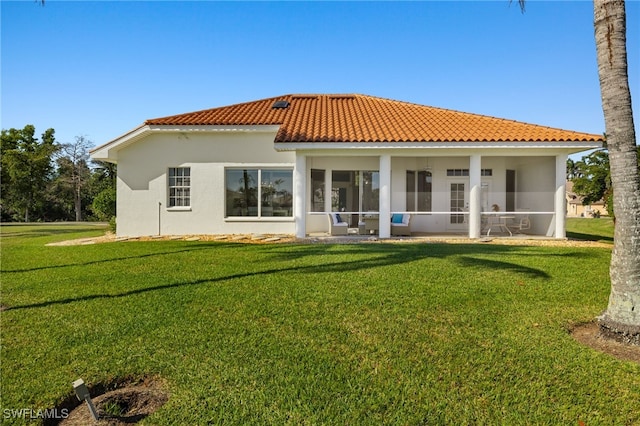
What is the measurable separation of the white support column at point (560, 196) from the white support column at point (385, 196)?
6242mm

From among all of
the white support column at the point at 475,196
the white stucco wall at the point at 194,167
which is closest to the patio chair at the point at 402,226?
the white support column at the point at 475,196

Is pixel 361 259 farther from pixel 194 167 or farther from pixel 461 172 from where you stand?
pixel 461 172

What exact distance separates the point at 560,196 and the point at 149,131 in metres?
16.2

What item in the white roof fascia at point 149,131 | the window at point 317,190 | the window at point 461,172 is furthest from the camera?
the window at point 461,172

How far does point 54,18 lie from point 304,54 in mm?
9965

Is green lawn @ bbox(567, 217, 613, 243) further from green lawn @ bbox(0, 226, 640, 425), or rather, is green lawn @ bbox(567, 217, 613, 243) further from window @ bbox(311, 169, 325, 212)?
window @ bbox(311, 169, 325, 212)

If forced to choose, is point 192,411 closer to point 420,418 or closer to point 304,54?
point 420,418

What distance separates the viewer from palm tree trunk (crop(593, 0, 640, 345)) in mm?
4449

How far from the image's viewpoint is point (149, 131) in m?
15.1

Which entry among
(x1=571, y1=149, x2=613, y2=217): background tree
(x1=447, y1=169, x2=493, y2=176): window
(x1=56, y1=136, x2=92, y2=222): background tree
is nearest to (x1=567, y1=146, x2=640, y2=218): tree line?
(x1=571, y1=149, x2=613, y2=217): background tree

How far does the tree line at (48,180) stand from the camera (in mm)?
32469

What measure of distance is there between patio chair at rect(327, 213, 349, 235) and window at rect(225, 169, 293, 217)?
1.91m

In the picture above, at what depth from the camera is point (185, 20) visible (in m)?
13.1

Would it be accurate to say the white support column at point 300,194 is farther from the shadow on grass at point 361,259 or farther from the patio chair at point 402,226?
the patio chair at point 402,226
